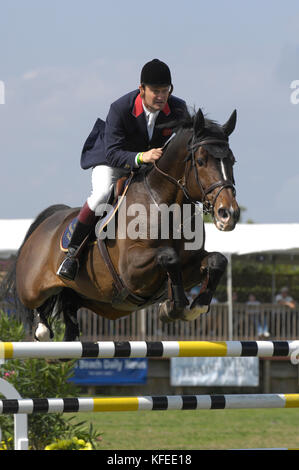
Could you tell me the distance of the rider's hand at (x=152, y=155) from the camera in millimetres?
5379

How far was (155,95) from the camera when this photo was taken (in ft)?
18.1

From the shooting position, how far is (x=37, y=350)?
4.48 metres

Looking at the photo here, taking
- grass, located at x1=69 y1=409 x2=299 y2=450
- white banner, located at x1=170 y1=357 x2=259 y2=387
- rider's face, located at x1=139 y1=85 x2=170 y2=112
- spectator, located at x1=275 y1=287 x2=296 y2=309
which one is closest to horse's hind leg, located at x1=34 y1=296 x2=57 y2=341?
rider's face, located at x1=139 y1=85 x2=170 y2=112

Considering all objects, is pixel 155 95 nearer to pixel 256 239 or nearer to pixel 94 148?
pixel 94 148

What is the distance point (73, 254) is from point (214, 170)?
1.38 metres

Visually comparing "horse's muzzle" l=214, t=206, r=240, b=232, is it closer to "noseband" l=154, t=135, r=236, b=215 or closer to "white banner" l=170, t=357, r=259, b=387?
"noseband" l=154, t=135, r=236, b=215

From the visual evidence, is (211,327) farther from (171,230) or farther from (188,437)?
(171,230)

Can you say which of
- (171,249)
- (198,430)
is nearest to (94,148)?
(171,249)

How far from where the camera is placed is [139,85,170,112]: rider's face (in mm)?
5516

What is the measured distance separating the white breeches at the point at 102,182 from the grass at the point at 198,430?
435 cm

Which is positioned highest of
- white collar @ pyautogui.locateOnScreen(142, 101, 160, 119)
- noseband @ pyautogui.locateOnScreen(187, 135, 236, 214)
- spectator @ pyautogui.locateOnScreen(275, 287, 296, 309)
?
white collar @ pyautogui.locateOnScreen(142, 101, 160, 119)

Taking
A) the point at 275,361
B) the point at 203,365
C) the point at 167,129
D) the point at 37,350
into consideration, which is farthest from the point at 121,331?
the point at 37,350

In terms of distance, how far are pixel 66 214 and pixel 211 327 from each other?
34.6 ft

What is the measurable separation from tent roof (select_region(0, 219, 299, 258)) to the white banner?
2148 mm
